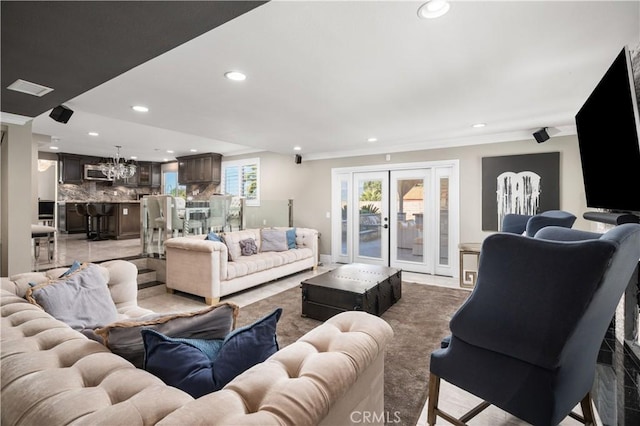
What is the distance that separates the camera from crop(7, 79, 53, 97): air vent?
2209 millimetres

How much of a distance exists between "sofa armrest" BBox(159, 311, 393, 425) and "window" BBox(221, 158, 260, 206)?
6.47 metres

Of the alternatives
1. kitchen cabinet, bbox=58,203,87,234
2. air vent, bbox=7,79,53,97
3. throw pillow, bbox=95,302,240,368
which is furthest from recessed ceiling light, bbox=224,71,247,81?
kitchen cabinet, bbox=58,203,87,234

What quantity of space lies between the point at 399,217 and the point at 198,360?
519 cm

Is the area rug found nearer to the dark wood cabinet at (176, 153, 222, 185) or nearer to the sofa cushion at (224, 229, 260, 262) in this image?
the sofa cushion at (224, 229, 260, 262)

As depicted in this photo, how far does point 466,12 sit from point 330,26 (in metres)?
0.78

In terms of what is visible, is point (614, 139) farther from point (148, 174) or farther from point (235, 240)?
point (148, 174)

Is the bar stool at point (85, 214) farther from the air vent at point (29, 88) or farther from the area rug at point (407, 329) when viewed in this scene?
the area rug at point (407, 329)

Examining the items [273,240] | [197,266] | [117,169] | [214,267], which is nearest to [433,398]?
[214,267]

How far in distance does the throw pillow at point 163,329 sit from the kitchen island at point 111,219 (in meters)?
8.98

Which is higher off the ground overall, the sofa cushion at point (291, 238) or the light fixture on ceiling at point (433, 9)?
the light fixture on ceiling at point (433, 9)

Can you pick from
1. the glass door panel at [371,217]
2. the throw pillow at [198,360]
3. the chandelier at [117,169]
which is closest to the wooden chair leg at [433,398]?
the throw pillow at [198,360]

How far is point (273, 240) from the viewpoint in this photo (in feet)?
17.5

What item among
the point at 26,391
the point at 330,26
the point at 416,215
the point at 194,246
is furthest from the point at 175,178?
the point at 26,391

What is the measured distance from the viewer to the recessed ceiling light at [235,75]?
2.46 m
